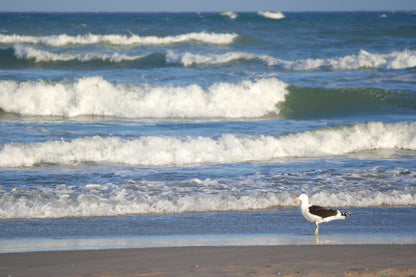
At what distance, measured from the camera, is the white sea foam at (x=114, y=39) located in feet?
94.1

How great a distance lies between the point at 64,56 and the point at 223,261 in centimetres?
2043

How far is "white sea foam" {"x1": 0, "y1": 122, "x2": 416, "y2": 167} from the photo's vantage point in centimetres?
1011

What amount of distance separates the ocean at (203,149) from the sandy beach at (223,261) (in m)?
0.40

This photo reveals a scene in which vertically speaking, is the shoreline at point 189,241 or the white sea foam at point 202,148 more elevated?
the white sea foam at point 202,148

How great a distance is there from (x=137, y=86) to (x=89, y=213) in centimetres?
941

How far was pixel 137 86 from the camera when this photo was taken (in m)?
16.3

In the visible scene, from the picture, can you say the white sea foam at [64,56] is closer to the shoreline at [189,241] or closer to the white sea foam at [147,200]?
the white sea foam at [147,200]

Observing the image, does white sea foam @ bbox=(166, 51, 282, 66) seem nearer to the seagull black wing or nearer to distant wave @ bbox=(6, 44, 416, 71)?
distant wave @ bbox=(6, 44, 416, 71)

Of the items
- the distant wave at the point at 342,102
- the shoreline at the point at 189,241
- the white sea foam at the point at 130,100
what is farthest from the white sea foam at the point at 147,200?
the distant wave at the point at 342,102

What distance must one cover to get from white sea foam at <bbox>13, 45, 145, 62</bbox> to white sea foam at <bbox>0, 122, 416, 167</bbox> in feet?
43.3

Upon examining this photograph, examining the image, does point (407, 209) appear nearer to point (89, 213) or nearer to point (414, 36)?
point (89, 213)

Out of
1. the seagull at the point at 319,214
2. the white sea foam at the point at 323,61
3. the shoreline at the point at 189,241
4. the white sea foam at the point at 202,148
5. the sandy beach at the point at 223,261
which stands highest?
the white sea foam at the point at 323,61

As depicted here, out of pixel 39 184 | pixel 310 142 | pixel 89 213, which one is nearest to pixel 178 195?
pixel 89 213

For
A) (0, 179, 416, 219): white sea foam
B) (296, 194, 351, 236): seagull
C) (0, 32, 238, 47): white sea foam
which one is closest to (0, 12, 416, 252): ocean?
(0, 179, 416, 219): white sea foam
